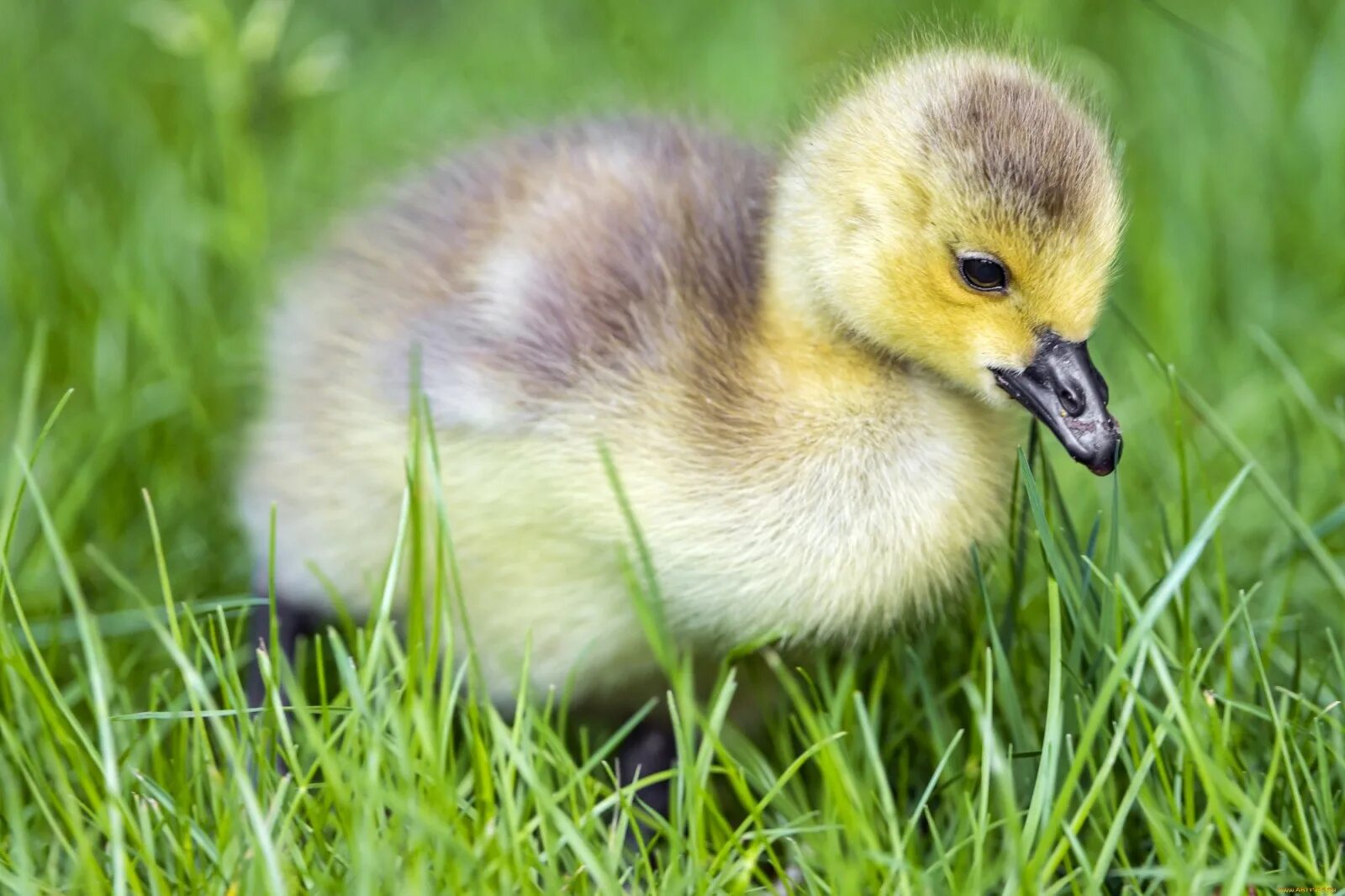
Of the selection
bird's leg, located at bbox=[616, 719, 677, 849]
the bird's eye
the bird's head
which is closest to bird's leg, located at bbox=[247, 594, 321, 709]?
bird's leg, located at bbox=[616, 719, 677, 849]

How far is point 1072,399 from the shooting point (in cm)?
140

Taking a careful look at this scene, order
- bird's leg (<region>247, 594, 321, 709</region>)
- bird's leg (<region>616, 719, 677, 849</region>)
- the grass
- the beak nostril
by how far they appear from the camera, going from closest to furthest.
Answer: the grass < the beak nostril < bird's leg (<region>616, 719, 677, 849</region>) < bird's leg (<region>247, 594, 321, 709</region>)

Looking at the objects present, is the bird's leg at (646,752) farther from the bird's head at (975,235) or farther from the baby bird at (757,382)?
the bird's head at (975,235)

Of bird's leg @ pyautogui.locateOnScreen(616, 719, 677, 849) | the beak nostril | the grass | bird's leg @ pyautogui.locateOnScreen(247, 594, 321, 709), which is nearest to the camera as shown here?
the grass

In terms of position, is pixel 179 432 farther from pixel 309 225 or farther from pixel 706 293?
pixel 706 293

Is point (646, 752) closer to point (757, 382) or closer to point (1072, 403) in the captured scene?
point (757, 382)

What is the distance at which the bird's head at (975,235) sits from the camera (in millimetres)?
1391

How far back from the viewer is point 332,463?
1.72m

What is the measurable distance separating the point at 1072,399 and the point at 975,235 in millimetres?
167

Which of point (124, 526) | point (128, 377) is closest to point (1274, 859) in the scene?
point (124, 526)

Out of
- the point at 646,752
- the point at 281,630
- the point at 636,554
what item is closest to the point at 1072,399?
the point at 636,554

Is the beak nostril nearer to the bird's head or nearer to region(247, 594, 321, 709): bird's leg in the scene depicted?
the bird's head

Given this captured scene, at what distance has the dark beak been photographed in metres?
1.39

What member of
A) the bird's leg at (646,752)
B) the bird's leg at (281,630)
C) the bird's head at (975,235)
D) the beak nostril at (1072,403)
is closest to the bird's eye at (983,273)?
the bird's head at (975,235)
